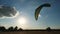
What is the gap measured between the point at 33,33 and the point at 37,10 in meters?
0.70

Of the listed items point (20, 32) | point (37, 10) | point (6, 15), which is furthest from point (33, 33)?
point (6, 15)

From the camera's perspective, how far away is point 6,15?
4.82 metres

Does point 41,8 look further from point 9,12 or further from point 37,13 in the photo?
point 9,12

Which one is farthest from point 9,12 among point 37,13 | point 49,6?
point 49,6

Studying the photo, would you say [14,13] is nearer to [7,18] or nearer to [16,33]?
[7,18]

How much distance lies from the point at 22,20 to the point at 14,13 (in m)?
0.34

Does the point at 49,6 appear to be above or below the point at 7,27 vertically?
above

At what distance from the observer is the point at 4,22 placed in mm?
4746

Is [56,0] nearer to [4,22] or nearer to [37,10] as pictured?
[37,10]

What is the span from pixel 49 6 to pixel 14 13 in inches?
43.0

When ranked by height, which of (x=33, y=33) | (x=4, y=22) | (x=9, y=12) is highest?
(x=9, y=12)

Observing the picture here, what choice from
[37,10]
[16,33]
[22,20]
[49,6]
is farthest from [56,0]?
[16,33]

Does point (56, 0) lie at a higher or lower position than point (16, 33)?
higher

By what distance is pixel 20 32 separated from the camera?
4.69 m
